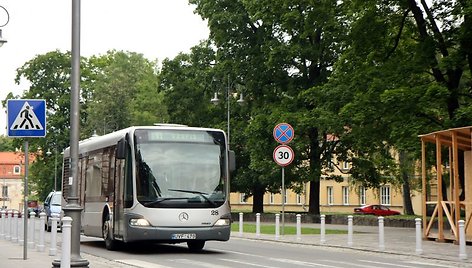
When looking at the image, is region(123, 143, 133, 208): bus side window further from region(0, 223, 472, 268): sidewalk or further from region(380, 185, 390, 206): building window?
region(380, 185, 390, 206): building window

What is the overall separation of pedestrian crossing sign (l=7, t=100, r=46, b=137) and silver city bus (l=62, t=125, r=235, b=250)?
3.60m

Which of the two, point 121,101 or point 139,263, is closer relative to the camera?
point 139,263

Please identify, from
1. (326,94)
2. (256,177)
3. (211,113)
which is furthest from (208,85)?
(326,94)

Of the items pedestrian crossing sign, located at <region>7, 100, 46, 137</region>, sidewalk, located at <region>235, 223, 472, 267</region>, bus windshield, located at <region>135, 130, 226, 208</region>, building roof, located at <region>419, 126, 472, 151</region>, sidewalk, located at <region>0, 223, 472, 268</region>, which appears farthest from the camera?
building roof, located at <region>419, 126, 472, 151</region>

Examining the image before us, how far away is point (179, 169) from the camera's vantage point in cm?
1936

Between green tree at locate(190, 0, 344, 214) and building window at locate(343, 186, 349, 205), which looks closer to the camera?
green tree at locate(190, 0, 344, 214)

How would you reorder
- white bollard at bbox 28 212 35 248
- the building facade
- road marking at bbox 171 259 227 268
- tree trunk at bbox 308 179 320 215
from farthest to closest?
the building facade
tree trunk at bbox 308 179 320 215
white bollard at bbox 28 212 35 248
road marking at bbox 171 259 227 268

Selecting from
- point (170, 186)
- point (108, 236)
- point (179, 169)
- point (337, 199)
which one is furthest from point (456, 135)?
point (337, 199)

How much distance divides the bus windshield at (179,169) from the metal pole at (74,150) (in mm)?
6011

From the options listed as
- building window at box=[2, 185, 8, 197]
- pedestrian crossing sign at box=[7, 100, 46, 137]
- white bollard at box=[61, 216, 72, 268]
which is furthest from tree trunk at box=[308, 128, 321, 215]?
building window at box=[2, 185, 8, 197]

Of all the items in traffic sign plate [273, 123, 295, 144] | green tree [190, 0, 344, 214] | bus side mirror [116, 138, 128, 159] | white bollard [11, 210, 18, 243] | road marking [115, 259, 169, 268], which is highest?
green tree [190, 0, 344, 214]

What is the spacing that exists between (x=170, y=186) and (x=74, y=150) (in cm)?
642

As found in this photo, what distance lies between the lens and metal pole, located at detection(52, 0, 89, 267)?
12.8 m

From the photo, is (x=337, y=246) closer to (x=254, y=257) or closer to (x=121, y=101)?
(x=254, y=257)
